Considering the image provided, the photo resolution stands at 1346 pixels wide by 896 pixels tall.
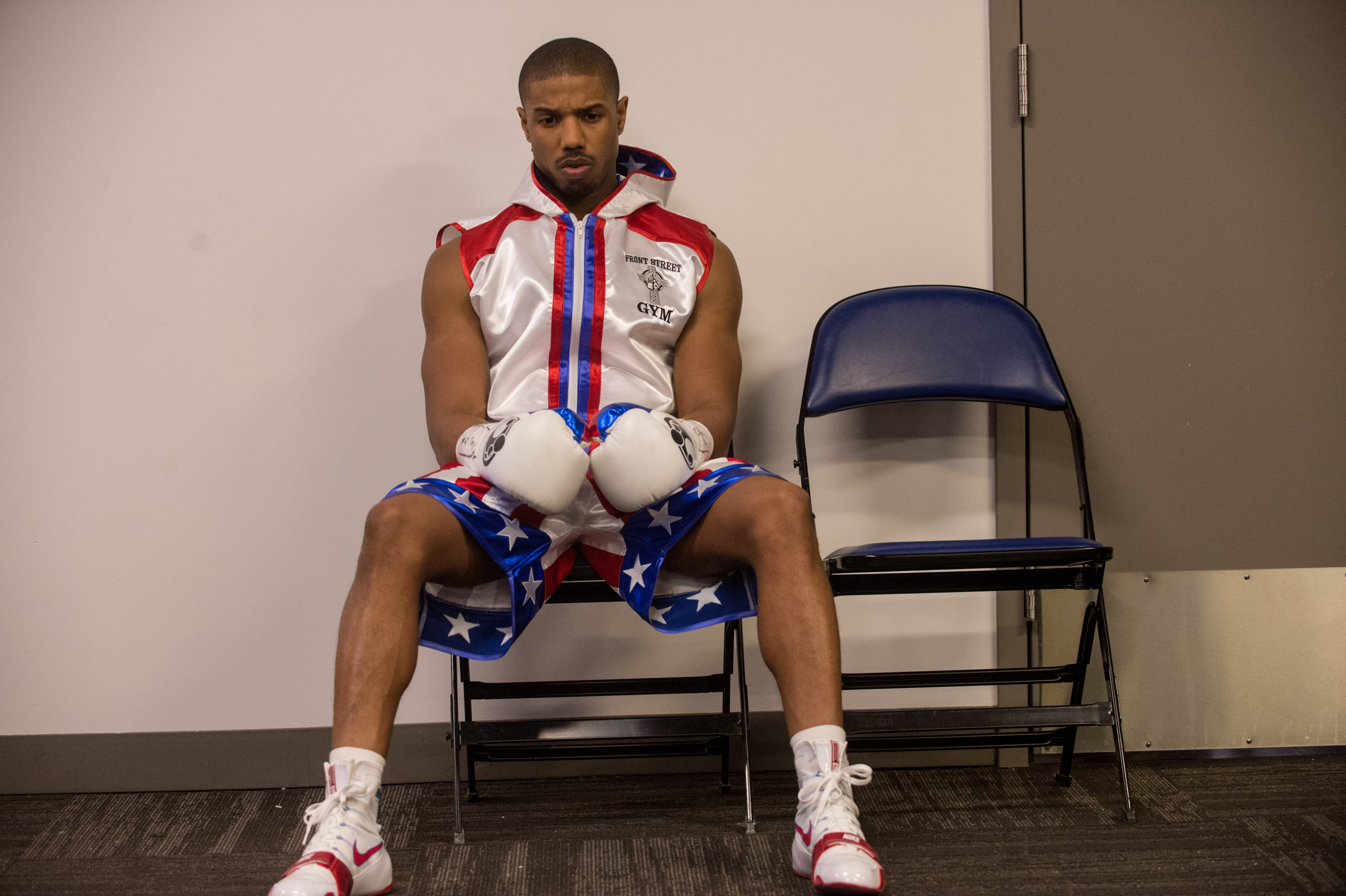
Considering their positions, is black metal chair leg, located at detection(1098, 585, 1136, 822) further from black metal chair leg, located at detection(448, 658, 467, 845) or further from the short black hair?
the short black hair

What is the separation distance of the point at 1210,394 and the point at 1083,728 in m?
0.82

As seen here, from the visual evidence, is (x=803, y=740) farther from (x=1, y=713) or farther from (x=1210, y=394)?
(x=1, y=713)

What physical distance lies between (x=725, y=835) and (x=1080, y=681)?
0.81 m

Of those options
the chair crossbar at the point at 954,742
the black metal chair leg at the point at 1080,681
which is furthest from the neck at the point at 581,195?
the black metal chair leg at the point at 1080,681

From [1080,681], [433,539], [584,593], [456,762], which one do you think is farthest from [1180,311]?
[456,762]

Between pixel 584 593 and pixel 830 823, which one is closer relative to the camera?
pixel 830 823

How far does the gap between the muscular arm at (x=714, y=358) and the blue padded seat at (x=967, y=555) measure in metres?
0.32

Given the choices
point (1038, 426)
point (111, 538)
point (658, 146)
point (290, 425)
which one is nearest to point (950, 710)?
point (1038, 426)

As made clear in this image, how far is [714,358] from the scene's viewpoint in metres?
1.86

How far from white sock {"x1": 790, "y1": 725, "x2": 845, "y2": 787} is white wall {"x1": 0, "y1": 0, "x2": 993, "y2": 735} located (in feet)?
2.64

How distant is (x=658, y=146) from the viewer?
7.11ft

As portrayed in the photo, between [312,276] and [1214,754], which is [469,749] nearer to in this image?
[312,276]

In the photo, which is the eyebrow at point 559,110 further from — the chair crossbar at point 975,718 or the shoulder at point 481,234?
the chair crossbar at point 975,718

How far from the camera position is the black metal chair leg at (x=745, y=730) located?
1.71 meters
